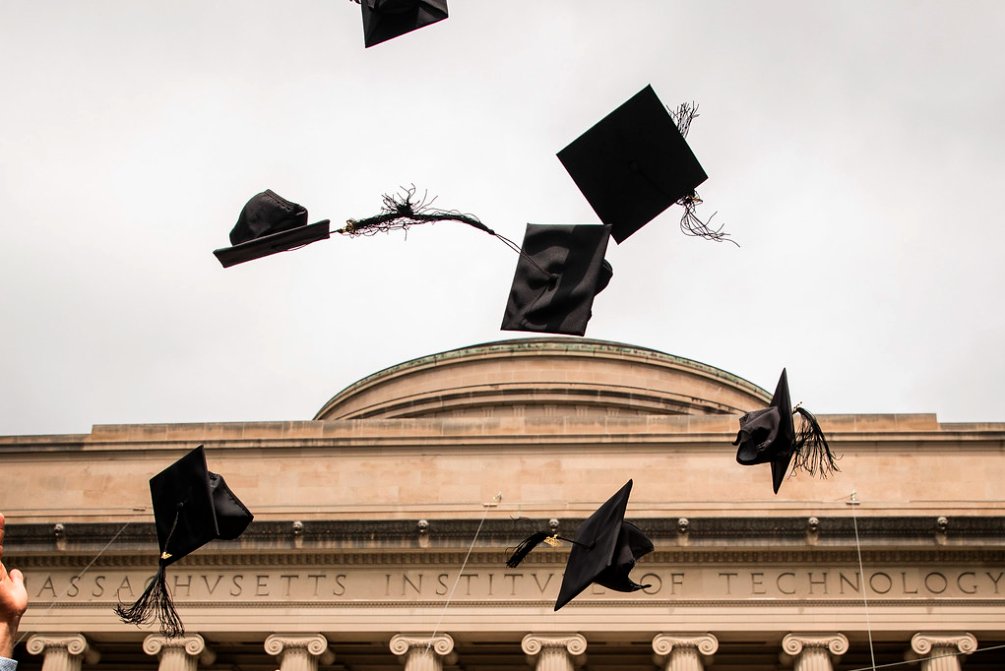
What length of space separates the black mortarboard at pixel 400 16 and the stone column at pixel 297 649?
1587 centimetres

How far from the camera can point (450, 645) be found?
88.3 feet

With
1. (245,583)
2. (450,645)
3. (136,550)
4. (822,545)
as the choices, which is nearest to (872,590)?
(822,545)

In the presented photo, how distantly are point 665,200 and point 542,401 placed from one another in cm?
2696

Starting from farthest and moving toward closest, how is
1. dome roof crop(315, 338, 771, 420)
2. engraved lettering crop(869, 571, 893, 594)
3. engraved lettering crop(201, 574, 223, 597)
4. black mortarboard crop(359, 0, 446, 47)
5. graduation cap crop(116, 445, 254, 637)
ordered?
dome roof crop(315, 338, 771, 420)
engraved lettering crop(201, 574, 223, 597)
engraved lettering crop(869, 571, 893, 594)
graduation cap crop(116, 445, 254, 637)
black mortarboard crop(359, 0, 446, 47)

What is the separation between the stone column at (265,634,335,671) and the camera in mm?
27172

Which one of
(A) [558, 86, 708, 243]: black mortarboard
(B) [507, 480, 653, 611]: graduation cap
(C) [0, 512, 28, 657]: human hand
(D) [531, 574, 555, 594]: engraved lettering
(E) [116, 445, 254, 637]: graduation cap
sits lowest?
(C) [0, 512, 28, 657]: human hand

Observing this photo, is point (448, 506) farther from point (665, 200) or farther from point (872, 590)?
point (665, 200)

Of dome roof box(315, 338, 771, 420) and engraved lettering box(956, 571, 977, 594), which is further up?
dome roof box(315, 338, 771, 420)

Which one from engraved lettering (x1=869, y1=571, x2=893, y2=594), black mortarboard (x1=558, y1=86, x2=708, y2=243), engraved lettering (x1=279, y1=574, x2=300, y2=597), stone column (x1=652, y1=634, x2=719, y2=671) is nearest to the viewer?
black mortarboard (x1=558, y1=86, x2=708, y2=243)

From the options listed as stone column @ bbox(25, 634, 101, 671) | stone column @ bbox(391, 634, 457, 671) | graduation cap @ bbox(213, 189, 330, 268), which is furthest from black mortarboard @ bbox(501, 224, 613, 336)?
stone column @ bbox(25, 634, 101, 671)

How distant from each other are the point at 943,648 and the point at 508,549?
7.26 meters

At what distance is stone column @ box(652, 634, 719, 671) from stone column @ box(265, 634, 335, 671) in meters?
5.58

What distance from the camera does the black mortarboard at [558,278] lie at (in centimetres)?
1519

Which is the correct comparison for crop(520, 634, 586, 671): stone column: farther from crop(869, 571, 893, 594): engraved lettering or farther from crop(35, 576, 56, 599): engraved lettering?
crop(35, 576, 56, 599): engraved lettering
